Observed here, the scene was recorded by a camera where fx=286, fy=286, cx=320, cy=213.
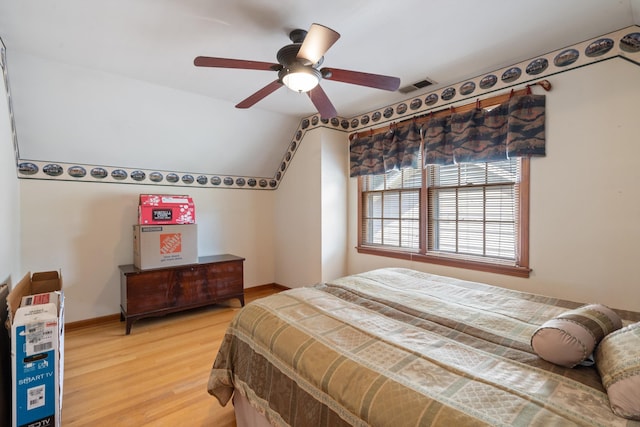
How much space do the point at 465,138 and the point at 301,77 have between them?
183 cm

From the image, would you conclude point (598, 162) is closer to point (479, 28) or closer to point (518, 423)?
point (479, 28)

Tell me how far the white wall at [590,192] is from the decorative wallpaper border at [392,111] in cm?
10

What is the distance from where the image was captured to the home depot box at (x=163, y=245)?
3078 millimetres

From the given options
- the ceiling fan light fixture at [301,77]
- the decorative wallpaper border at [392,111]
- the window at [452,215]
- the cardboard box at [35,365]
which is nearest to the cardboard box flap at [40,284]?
the cardboard box at [35,365]

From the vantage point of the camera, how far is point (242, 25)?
6.38ft

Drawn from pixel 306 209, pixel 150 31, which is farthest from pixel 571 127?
pixel 150 31

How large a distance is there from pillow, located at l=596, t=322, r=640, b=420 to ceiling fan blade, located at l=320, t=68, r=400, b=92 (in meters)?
1.67

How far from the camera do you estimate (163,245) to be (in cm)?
319

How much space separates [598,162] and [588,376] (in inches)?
74.8

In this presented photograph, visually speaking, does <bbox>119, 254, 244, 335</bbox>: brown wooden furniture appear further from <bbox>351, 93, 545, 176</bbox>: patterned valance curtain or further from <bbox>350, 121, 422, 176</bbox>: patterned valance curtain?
<bbox>351, 93, 545, 176</bbox>: patterned valance curtain

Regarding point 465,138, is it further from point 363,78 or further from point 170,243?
point 170,243

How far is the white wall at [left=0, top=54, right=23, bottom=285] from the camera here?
2081 millimetres

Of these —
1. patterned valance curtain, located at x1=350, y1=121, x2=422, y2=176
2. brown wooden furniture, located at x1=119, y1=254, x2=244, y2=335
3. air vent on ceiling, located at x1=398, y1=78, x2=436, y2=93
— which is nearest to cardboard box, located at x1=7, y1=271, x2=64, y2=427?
brown wooden furniture, located at x1=119, y1=254, x2=244, y2=335

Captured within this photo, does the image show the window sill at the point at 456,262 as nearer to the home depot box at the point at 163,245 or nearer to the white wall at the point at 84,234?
the home depot box at the point at 163,245
